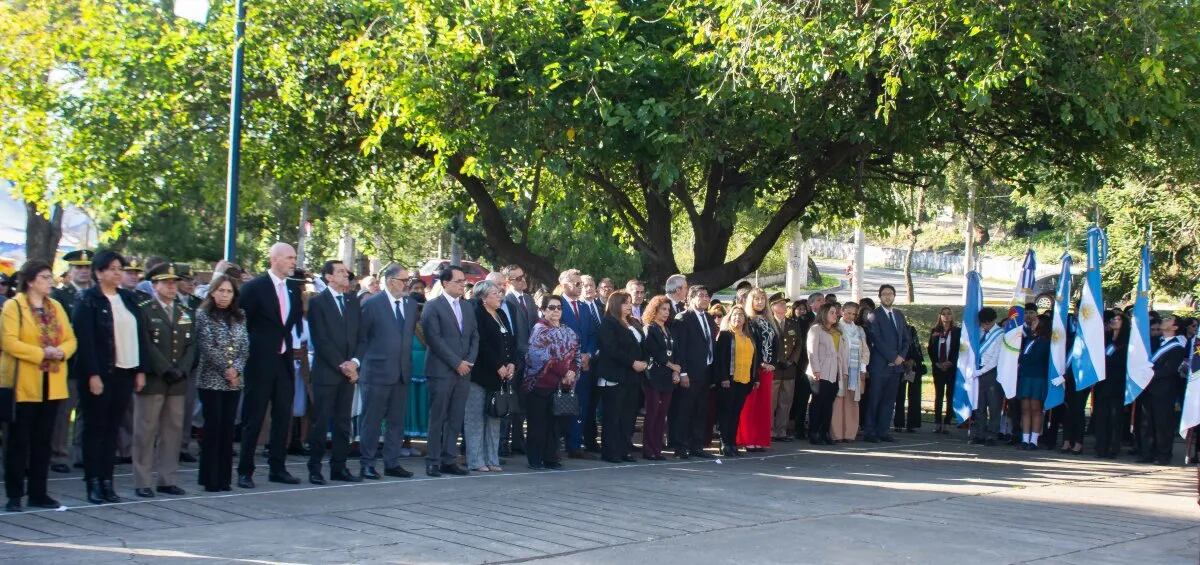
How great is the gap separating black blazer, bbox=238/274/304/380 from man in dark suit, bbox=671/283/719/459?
4717 millimetres

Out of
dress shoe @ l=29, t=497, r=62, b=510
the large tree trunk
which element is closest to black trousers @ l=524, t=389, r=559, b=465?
dress shoe @ l=29, t=497, r=62, b=510

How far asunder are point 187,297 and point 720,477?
551 centimetres

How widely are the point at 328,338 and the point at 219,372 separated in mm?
1048

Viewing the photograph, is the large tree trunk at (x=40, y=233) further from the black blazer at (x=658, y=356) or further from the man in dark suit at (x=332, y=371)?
the man in dark suit at (x=332, y=371)

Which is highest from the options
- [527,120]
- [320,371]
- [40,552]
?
[527,120]

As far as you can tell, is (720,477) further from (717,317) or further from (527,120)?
(527,120)

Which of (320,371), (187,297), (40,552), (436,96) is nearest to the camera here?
(40,552)

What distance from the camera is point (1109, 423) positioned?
51.8 ft

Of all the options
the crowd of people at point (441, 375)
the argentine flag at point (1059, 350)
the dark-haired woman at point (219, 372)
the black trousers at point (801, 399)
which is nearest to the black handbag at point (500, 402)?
the crowd of people at point (441, 375)

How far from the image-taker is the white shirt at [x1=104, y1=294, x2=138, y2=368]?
9688mm

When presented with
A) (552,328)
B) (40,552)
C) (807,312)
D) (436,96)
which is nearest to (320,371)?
(552,328)

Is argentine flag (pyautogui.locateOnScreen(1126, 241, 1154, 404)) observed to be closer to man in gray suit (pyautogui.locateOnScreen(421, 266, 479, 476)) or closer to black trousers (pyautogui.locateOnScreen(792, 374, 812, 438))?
black trousers (pyautogui.locateOnScreen(792, 374, 812, 438))

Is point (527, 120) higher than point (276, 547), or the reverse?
point (527, 120)

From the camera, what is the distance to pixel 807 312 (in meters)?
17.2
